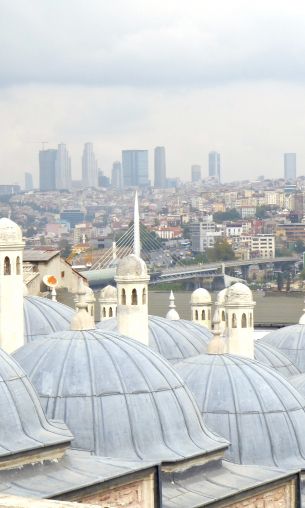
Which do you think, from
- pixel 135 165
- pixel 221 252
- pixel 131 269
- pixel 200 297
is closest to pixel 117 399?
pixel 131 269

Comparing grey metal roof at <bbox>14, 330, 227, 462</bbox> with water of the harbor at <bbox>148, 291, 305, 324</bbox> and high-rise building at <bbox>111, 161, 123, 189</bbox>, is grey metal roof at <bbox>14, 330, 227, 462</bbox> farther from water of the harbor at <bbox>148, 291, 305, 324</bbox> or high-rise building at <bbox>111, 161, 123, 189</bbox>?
high-rise building at <bbox>111, 161, 123, 189</bbox>

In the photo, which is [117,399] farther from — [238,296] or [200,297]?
[200,297]

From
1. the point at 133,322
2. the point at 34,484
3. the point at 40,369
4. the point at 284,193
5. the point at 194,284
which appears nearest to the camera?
the point at 34,484

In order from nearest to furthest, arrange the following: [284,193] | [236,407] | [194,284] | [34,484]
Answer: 1. [34,484]
2. [236,407]
3. [194,284]
4. [284,193]

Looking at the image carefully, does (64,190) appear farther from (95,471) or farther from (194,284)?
(95,471)

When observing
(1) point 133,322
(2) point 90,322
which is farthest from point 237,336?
(2) point 90,322

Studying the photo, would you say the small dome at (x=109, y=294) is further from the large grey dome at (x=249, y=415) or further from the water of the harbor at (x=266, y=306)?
the water of the harbor at (x=266, y=306)
